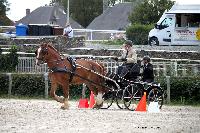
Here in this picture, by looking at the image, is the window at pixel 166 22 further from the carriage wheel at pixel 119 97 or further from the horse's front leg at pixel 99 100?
the horse's front leg at pixel 99 100

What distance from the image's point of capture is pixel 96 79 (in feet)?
77.1

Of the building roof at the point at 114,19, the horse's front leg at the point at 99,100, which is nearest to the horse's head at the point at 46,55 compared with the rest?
the horse's front leg at the point at 99,100

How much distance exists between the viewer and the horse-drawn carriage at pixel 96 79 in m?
22.8

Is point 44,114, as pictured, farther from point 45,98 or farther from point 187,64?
point 187,64

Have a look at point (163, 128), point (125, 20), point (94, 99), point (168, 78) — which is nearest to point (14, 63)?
point (168, 78)

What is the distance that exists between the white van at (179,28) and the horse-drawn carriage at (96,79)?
2338cm

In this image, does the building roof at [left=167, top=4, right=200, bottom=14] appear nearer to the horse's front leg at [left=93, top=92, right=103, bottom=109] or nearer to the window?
the window

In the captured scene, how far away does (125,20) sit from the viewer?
94.8m

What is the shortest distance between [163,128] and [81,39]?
32.3 meters

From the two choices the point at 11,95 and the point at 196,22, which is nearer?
the point at 11,95

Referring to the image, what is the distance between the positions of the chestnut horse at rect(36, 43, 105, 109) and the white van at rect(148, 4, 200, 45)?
77.8 ft

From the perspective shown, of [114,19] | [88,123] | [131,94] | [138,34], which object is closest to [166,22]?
[138,34]

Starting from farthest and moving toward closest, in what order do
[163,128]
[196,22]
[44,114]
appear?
[196,22], [44,114], [163,128]

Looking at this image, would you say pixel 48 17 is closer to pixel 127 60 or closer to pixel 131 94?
pixel 127 60
